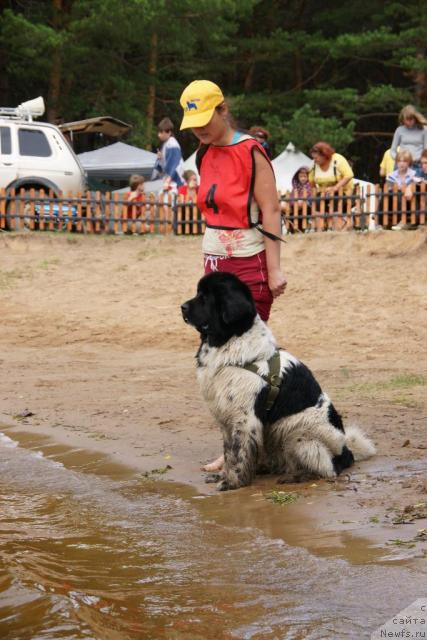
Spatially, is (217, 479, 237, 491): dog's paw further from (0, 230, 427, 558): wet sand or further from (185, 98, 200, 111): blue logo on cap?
(185, 98, 200, 111): blue logo on cap

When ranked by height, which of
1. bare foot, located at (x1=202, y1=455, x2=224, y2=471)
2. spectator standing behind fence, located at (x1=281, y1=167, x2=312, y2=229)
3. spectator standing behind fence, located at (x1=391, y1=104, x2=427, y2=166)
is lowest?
bare foot, located at (x1=202, y1=455, x2=224, y2=471)

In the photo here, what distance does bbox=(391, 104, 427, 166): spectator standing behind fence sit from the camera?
1497cm

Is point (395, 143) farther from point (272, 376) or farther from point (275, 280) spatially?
point (272, 376)

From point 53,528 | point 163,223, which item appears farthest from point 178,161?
point 53,528

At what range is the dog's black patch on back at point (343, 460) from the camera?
19.4 ft

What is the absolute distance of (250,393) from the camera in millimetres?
5617

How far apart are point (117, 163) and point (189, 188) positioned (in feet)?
21.5

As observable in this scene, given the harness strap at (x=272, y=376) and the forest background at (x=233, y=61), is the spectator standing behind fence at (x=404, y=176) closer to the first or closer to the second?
the harness strap at (x=272, y=376)

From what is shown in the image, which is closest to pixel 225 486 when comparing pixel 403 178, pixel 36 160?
pixel 403 178

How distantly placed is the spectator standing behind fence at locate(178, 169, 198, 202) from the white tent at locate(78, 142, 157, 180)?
219 inches

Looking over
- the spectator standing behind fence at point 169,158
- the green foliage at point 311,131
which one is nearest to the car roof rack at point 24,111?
the spectator standing behind fence at point 169,158

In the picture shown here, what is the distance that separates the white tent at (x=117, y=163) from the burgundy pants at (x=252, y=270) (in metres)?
17.7

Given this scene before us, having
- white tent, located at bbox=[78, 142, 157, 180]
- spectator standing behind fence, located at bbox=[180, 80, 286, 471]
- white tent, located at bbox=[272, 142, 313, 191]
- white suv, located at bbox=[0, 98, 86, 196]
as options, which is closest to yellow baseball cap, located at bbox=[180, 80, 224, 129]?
spectator standing behind fence, located at bbox=[180, 80, 286, 471]

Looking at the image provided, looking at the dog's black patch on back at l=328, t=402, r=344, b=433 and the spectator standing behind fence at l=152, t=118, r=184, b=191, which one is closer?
the dog's black patch on back at l=328, t=402, r=344, b=433
